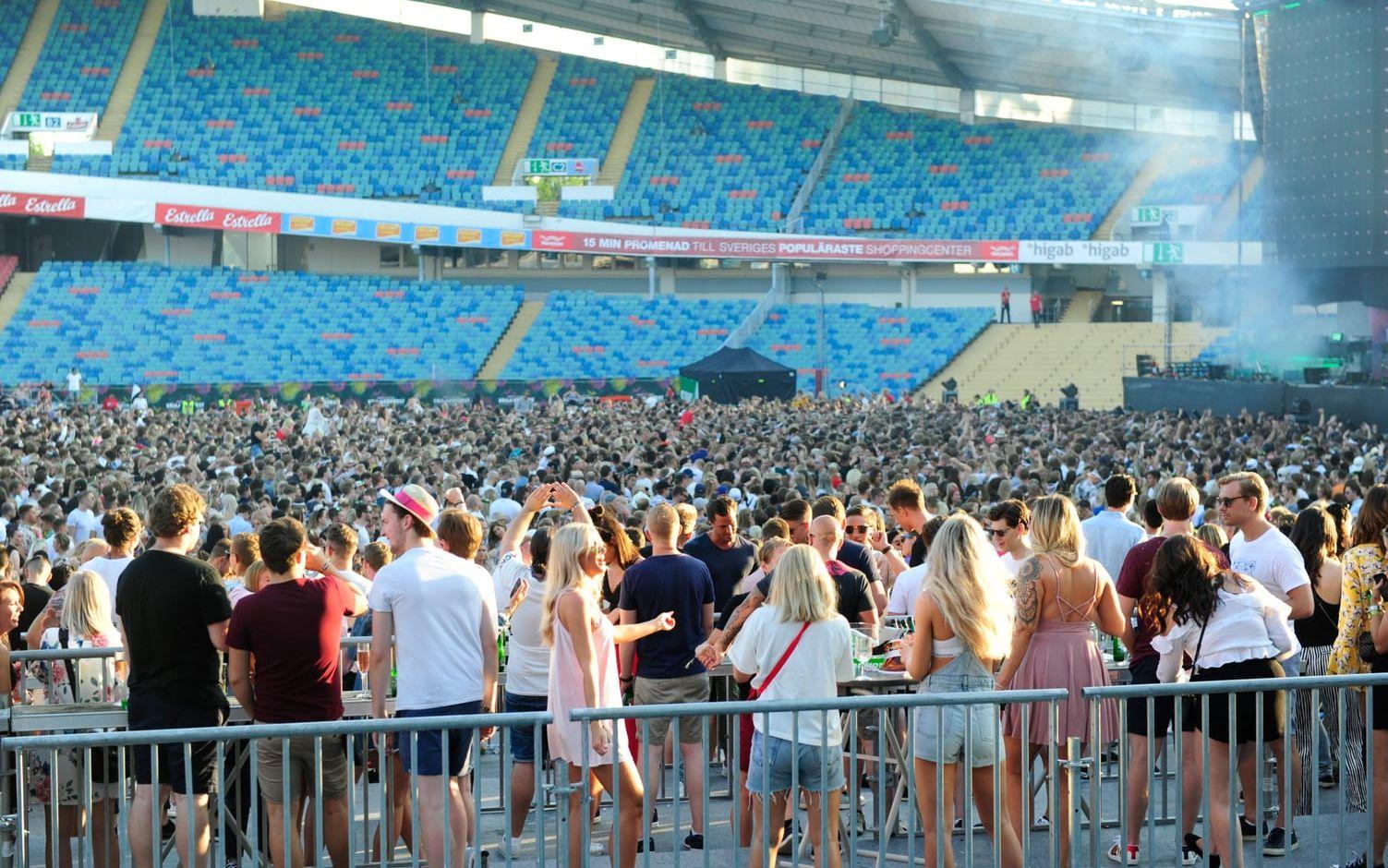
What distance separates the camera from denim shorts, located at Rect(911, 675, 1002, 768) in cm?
584

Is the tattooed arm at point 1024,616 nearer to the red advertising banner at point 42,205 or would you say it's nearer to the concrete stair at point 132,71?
the red advertising banner at point 42,205

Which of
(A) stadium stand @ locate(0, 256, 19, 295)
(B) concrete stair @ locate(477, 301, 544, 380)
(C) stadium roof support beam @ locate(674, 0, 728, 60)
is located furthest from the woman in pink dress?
(A) stadium stand @ locate(0, 256, 19, 295)

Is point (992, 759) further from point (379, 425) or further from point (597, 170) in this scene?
point (597, 170)

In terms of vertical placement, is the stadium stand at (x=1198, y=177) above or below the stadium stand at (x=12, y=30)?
below

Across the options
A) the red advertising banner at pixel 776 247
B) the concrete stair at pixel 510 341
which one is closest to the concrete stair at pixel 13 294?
the concrete stair at pixel 510 341

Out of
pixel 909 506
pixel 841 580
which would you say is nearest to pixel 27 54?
pixel 909 506

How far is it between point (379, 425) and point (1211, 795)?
19.7 m

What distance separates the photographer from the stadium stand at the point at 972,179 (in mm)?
47062

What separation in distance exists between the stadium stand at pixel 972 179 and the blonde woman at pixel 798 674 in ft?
137

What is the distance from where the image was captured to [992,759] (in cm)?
591

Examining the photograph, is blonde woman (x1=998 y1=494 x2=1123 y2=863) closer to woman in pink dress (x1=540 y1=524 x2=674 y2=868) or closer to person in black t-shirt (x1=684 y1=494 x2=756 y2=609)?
woman in pink dress (x1=540 y1=524 x2=674 y2=868)

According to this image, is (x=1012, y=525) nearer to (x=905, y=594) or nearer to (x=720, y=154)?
(x=905, y=594)

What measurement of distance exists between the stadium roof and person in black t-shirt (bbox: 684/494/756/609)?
29737mm

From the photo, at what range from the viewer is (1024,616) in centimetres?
623
